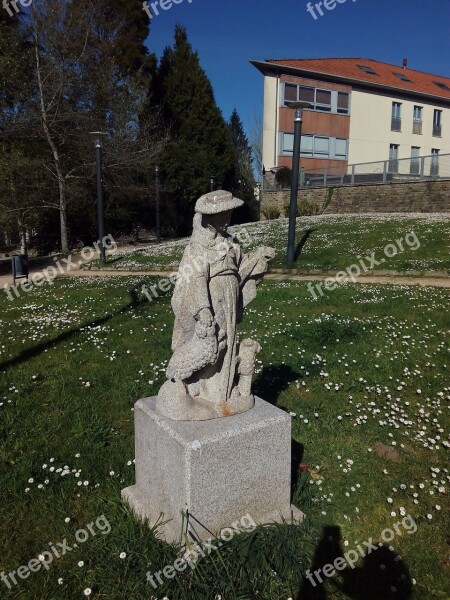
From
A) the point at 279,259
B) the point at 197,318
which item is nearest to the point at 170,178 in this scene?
the point at 279,259

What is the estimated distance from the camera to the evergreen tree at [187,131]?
3247 centimetres

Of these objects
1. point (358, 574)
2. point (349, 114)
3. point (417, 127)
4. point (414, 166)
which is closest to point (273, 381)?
point (358, 574)

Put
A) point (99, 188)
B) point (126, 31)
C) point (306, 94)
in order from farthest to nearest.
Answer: point (306, 94) < point (126, 31) < point (99, 188)

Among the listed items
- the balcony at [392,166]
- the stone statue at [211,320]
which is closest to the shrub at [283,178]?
the balcony at [392,166]

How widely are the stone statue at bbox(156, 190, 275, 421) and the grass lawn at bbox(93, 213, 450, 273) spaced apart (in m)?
10.2

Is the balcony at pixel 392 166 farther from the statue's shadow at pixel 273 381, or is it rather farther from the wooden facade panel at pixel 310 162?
the statue's shadow at pixel 273 381

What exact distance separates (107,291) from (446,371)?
8264mm

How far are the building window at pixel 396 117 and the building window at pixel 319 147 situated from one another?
513 cm

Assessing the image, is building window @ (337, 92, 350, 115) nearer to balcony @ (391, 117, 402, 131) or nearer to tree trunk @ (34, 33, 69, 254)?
balcony @ (391, 117, 402, 131)

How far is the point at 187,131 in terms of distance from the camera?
1307 inches

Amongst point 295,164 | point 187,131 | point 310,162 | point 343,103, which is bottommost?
point 295,164

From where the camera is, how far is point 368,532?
3.74m

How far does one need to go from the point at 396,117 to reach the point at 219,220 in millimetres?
41739

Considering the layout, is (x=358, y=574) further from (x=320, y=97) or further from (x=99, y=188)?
(x=320, y=97)
